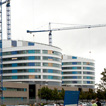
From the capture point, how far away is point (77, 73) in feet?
467

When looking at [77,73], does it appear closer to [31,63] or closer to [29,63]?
[31,63]

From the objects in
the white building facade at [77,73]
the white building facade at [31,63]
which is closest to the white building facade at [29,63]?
the white building facade at [31,63]

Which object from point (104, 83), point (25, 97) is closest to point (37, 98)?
point (25, 97)

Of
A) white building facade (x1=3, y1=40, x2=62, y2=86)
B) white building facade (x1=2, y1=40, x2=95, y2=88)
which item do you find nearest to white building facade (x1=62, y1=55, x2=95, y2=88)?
white building facade (x1=2, y1=40, x2=95, y2=88)

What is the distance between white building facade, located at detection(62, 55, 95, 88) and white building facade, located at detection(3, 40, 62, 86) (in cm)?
3234

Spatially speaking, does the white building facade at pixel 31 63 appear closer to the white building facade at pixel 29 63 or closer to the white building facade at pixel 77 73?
the white building facade at pixel 29 63

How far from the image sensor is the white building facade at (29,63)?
104875 millimetres

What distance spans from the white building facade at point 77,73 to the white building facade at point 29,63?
106ft

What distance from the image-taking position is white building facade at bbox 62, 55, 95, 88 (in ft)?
467

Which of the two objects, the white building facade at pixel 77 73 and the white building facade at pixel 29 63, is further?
the white building facade at pixel 77 73

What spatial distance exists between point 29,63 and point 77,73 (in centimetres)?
4198

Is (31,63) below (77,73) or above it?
above

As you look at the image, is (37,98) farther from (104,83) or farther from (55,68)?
(104,83)

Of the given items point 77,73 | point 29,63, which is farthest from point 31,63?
point 77,73
